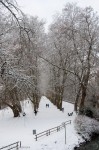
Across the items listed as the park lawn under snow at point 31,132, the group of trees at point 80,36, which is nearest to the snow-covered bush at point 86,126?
the park lawn under snow at point 31,132

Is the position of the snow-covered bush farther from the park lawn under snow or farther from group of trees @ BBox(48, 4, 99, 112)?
group of trees @ BBox(48, 4, 99, 112)

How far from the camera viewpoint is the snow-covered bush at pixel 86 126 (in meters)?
28.7

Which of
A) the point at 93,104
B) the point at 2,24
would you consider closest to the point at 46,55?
A: the point at 93,104

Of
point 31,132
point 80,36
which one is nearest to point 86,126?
point 31,132

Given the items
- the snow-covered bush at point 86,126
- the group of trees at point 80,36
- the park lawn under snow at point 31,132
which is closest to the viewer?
the park lawn under snow at point 31,132

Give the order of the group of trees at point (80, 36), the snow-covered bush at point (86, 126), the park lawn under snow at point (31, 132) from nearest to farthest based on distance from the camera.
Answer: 1. the park lawn under snow at point (31, 132)
2. the snow-covered bush at point (86, 126)
3. the group of trees at point (80, 36)

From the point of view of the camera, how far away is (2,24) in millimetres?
10484

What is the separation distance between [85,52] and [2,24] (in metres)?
25.7

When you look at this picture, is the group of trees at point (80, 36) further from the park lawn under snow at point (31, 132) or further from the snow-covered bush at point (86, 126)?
the park lawn under snow at point (31, 132)

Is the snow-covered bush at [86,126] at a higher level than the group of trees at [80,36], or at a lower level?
lower

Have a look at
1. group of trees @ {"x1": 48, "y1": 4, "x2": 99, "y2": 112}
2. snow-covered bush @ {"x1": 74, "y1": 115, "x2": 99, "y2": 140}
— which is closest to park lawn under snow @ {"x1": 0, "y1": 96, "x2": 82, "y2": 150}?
snow-covered bush @ {"x1": 74, "y1": 115, "x2": 99, "y2": 140}

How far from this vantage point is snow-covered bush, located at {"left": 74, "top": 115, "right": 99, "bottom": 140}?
28.7m

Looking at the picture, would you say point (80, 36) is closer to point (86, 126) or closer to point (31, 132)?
point (86, 126)

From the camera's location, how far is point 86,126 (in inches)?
1163
